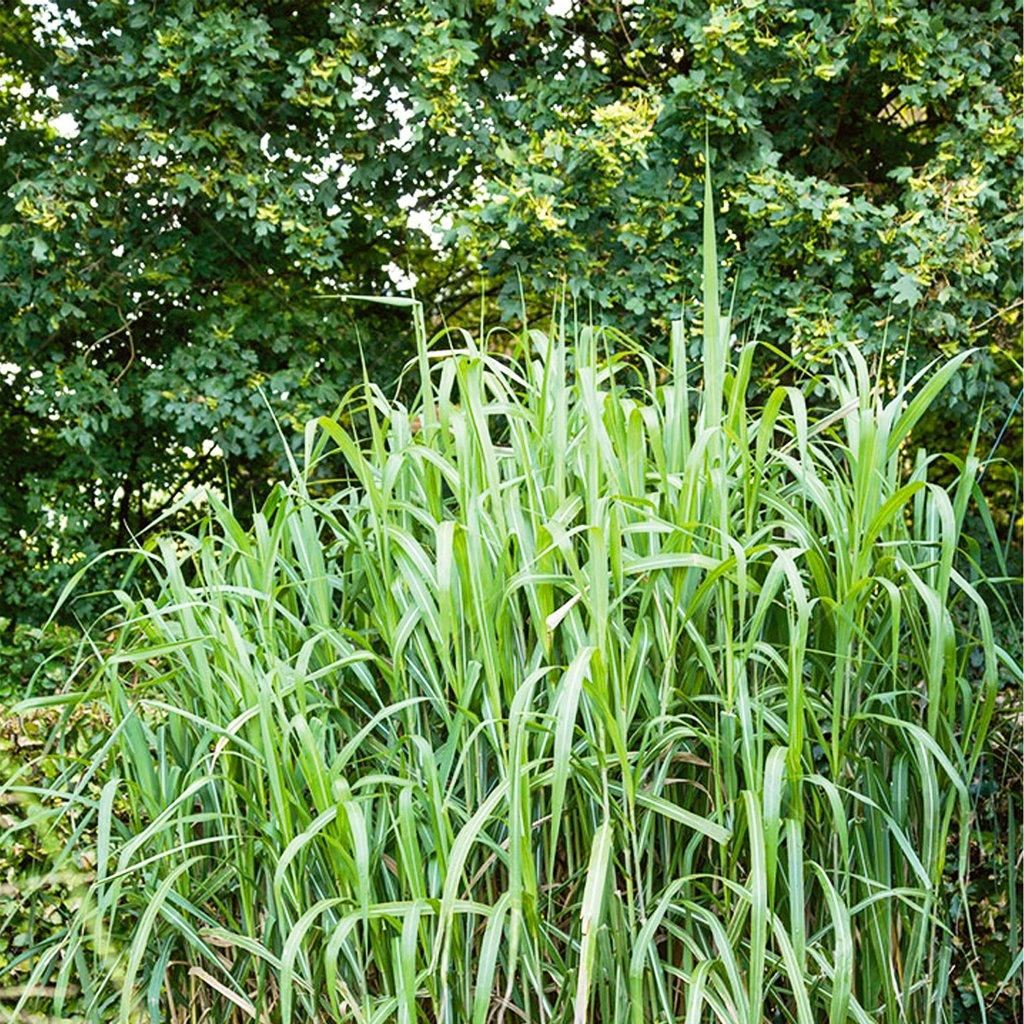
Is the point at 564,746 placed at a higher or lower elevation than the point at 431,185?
lower

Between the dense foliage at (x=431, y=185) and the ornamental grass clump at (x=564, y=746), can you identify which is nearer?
the ornamental grass clump at (x=564, y=746)

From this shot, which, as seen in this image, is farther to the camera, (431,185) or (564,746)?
(431,185)

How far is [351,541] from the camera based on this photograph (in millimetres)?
1760

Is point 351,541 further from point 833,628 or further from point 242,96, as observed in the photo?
point 242,96

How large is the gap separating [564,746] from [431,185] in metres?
3.56

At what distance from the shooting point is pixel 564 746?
1.31 metres

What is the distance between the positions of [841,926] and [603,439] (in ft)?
2.13

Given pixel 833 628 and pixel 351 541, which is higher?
pixel 351 541

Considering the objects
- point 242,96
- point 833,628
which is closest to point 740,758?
point 833,628

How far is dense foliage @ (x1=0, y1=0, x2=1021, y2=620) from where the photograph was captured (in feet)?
13.0

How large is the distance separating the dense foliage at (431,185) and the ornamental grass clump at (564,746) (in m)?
2.35

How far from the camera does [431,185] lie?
453cm

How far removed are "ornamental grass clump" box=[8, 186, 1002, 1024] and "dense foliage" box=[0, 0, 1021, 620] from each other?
235 cm

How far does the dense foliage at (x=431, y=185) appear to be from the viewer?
396 cm
